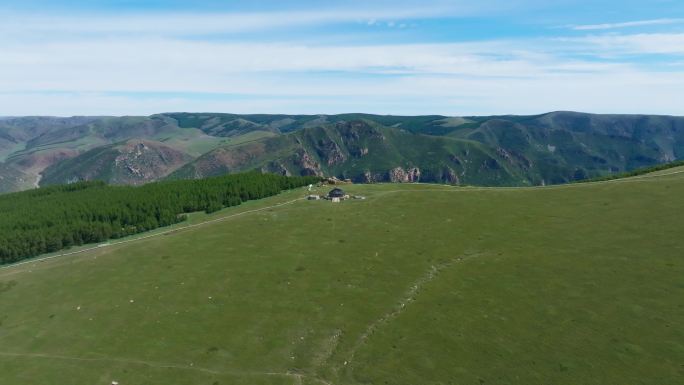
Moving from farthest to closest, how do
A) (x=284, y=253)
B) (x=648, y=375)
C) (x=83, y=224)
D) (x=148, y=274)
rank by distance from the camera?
(x=83, y=224) < (x=284, y=253) < (x=148, y=274) < (x=648, y=375)

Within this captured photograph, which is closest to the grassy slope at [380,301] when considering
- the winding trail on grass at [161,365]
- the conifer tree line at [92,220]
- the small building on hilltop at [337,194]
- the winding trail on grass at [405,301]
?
the winding trail on grass at [161,365]

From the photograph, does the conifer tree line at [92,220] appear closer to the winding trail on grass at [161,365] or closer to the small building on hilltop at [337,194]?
the small building on hilltop at [337,194]

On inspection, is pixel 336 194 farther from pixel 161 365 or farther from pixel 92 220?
pixel 161 365

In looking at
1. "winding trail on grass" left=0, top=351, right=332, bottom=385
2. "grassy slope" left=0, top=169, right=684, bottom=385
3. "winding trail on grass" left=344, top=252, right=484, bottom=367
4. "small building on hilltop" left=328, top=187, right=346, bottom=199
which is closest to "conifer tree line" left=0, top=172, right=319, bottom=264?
"grassy slope" left=0, top=169, right=684, bottom=385

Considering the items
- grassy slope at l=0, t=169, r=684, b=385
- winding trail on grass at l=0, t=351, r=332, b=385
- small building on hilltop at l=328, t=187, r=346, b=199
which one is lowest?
winding trail on grass at l=0, t=351, r=332, b=385

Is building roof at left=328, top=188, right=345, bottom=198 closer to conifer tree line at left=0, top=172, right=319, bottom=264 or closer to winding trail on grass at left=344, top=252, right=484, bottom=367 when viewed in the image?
conifer tree line at left=0, top=172, right=319, bottom=264

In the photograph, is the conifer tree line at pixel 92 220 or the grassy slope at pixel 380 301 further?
the conifer tree line at pixel 92 220

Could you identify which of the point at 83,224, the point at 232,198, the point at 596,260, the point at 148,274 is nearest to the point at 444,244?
the point at 596,260

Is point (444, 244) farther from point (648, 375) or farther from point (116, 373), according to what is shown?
point (116, 373)
